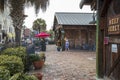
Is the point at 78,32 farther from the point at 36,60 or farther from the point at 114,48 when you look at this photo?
the point at 114,48

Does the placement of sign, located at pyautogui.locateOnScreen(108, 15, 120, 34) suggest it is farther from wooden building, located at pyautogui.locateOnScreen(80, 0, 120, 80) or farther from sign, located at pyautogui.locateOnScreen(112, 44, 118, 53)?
sign, located at pyautogui.locateOnScreen(112, 44, 118, 53)

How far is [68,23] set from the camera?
110ft

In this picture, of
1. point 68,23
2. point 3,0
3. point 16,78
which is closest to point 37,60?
point 3,0

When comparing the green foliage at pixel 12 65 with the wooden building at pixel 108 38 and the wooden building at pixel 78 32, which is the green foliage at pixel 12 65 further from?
the wooden building at pixel 78 32

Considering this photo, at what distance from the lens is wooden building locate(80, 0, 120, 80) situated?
29.7 feet

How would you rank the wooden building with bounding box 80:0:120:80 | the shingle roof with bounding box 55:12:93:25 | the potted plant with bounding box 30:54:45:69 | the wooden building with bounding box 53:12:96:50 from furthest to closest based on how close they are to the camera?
the shingle roof with bounding box 55:12:93:25, the wooden building with bounding box 53:12:96:50, the potted plant with bounding box 30:54:45:69, the wooden building with bounding box 80:0:120:80

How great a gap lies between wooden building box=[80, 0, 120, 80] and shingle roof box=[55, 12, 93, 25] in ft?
72.5

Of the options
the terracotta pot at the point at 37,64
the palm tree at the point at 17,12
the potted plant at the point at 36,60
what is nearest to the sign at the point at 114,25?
the potted plant at the point at 36,60

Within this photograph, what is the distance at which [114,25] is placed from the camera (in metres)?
9.19

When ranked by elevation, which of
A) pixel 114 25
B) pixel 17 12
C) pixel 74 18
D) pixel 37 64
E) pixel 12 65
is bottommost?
pixel 37 64

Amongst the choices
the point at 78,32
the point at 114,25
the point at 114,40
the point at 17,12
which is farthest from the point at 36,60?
the point at 78,32

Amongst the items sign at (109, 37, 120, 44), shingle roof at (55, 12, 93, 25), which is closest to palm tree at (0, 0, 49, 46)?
sign at (109, 37, 120, 44)

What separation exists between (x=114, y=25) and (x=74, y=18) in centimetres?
2771

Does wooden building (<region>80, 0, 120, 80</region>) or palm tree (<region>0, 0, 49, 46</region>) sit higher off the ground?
palm tree (<region>0, 0, 49, 46</region>)
